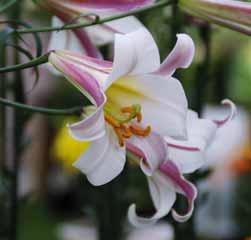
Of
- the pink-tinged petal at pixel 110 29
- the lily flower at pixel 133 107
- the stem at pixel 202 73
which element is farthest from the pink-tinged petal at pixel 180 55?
the stem at pixel 202 73

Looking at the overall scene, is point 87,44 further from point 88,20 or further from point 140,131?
point 140,131

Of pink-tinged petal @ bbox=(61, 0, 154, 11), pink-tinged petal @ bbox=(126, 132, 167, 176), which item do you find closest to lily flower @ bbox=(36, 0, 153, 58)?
pink-tinged petal @ bbox=(61, 0, 154, 11)

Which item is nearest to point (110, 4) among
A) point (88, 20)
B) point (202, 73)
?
point (88, 20)

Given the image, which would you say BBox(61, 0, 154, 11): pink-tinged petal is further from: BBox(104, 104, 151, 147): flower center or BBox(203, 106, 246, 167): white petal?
BBox(203, 106, 246, 167): white petal

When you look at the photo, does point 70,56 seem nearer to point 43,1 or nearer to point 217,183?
point 43,1

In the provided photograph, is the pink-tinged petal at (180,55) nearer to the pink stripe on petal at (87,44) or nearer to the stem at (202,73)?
the pink stripe on petal at (87,44)

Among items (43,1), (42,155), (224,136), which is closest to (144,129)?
(43,1)
